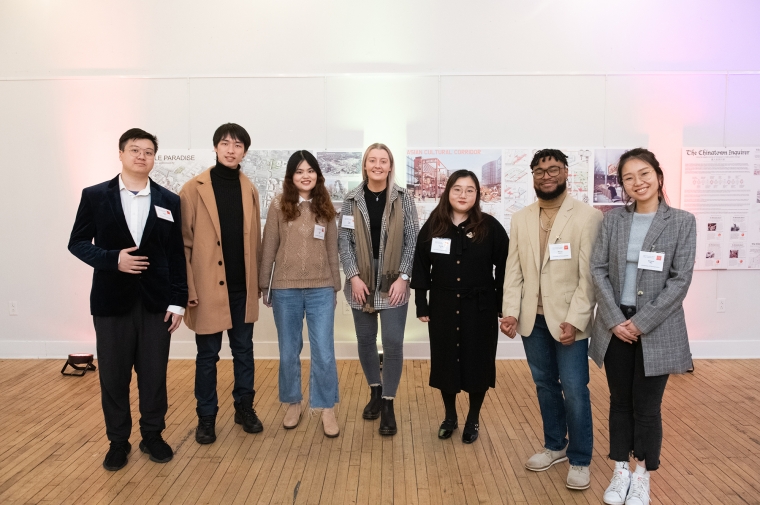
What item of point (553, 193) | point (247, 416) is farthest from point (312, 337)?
point (553, 193)

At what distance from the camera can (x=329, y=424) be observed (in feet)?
11.7

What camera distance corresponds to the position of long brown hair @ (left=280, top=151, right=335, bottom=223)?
3.45 m

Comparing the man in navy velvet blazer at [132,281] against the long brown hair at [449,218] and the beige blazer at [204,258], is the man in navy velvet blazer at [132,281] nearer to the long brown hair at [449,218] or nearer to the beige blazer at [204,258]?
→ the beige blazer at [204,258]

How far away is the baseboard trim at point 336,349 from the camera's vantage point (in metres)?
5.41

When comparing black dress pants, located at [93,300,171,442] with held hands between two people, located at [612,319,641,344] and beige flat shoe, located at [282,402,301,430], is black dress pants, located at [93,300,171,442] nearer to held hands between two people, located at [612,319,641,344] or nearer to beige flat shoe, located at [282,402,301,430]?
beige flat shoe, located at [282,402,301,430]

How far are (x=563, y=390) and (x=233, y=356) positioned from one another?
1996mm

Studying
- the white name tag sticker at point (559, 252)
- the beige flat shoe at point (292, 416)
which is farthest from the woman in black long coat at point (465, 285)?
the beige flat shoe at point (292, 416)

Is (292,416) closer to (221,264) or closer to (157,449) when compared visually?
(157,449)

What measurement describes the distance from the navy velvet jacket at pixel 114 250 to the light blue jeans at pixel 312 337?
0.73 metres

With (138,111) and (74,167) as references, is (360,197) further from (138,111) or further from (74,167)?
(74,167)

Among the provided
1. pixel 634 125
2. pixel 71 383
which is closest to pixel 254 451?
pixel 71 383

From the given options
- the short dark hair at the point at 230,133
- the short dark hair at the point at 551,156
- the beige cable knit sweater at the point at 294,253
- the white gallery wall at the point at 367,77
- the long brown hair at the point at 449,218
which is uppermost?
the white gallery wall at the point at 367,77

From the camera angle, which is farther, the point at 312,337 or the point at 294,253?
the point at 312,337

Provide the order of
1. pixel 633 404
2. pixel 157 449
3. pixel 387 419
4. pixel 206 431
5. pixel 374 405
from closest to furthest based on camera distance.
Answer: pixel 633 404, pixel 157 449, pixel 206 431, pixel 387 419, pixel 374 405
